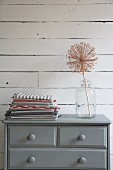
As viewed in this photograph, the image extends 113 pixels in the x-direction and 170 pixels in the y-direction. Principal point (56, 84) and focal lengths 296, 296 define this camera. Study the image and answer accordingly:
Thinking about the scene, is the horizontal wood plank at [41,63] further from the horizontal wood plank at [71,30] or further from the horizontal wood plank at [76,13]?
the horizontal wood plank at [76,13]

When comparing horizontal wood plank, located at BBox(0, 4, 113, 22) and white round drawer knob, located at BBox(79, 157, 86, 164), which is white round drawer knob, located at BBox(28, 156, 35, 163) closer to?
white round drawer knob, located at BBox(79, 157, 86, 164)

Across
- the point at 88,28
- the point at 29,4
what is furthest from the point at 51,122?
the point at 29,4

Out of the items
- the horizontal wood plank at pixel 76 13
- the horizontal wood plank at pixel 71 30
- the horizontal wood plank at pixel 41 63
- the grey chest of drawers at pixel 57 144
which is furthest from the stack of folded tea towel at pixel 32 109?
the horizontal wood plank at pixel 76 13

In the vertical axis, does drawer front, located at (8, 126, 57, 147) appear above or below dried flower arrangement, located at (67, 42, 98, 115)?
below

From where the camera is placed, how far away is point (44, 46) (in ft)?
7.89

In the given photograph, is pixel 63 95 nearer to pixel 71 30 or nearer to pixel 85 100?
pixel 85 100

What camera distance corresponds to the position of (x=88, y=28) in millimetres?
2400

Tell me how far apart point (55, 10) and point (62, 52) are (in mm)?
347

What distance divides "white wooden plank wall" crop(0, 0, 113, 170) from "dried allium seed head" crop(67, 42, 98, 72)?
5cm

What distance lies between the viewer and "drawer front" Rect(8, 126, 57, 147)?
1998 millimetres

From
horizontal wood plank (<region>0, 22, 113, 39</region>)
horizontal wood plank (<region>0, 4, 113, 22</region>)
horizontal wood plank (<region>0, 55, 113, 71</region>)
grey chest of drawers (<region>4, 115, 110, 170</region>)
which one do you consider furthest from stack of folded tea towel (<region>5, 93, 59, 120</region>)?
horizontal wood plank (<region>0, 4, 113, 22</region>)

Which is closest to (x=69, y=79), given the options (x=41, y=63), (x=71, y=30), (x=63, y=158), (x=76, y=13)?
(x=41, y=63)

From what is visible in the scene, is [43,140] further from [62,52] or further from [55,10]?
[55,10]

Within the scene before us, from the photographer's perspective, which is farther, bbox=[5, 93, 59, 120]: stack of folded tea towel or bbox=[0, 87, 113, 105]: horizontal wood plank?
bbox=[0, 87, 113, 105]: horizontal wood plank
